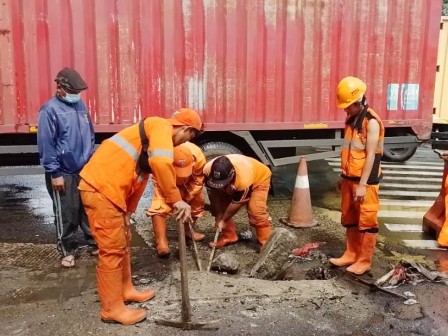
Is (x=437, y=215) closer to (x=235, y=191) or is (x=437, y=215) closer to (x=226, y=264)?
(x=235, y=191)

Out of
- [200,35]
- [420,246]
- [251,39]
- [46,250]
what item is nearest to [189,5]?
[200,35]

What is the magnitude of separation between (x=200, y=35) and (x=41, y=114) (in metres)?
2.60

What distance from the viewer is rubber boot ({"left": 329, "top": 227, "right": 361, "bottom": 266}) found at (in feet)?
14.5

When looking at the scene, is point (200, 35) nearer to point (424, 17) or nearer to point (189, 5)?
point (189, 5)

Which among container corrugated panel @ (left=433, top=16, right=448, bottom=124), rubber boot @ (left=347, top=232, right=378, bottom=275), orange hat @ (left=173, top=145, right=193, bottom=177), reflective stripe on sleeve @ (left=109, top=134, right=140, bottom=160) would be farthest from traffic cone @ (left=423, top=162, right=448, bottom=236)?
container corrugated panel @ (left=433, top=16, right=448, bottom=124)

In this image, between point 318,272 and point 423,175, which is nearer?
point 318,272

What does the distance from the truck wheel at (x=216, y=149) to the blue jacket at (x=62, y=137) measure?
2258 mm

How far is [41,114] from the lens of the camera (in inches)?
163

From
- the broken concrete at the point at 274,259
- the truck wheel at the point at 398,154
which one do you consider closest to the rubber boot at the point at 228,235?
the broken concrete at the point at 274,259

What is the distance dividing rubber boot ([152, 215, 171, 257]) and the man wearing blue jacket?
75cm

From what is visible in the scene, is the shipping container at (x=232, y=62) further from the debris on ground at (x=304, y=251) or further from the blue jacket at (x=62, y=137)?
the debris on ground at (x=304, y=251)

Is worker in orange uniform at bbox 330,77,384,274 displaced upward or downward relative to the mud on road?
upward

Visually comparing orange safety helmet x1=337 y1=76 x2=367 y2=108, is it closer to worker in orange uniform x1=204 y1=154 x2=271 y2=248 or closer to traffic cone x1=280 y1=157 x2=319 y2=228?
worker in orange uniform x1=204 y1=154 x2=271 y2=248

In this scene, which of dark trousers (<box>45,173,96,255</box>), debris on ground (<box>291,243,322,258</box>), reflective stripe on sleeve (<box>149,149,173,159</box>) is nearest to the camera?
reflective stripe on sleeve (<box>149,149,173,159</box>)
